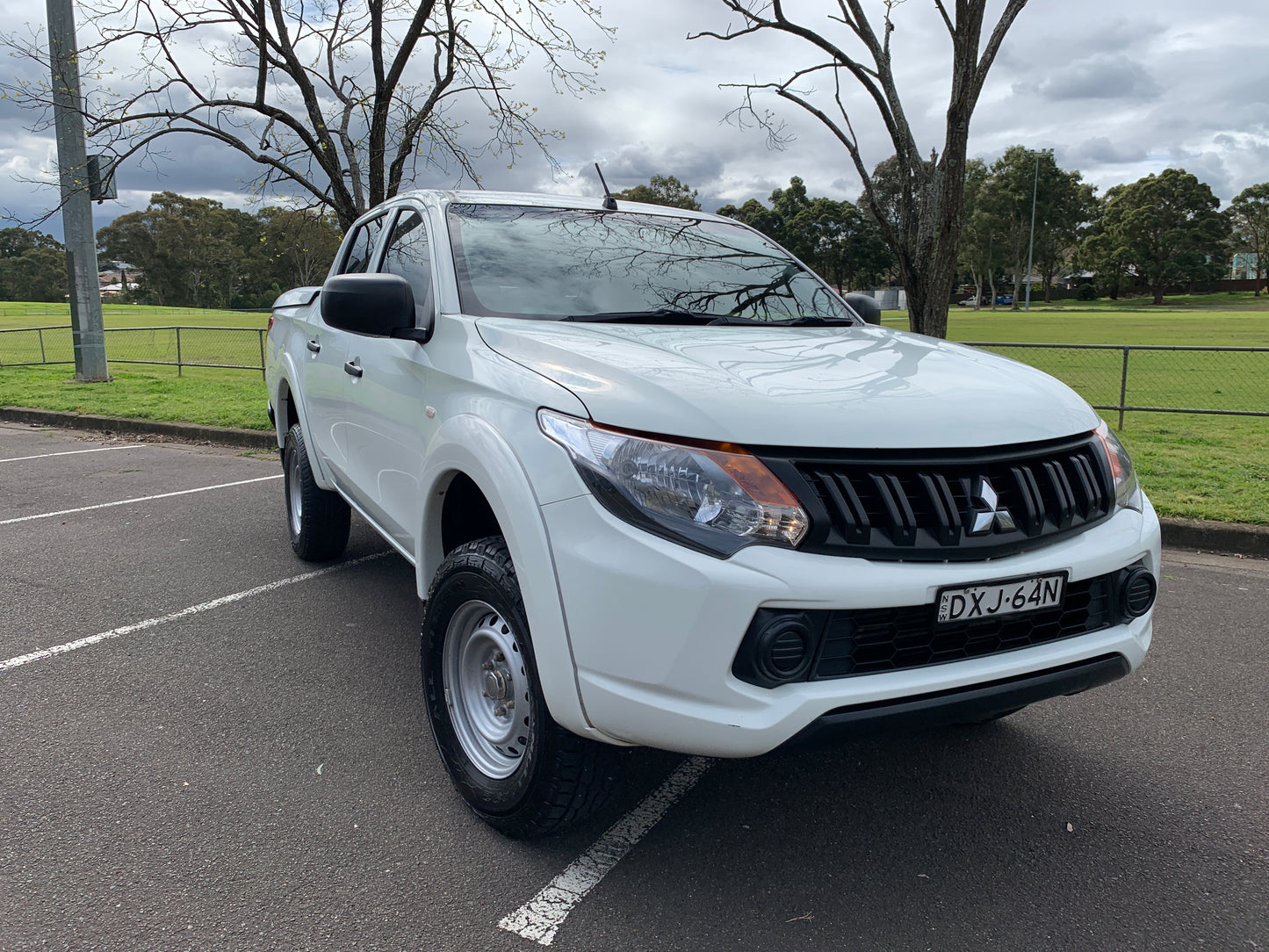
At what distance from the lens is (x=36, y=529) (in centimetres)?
630

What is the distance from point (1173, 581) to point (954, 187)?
3.72 m

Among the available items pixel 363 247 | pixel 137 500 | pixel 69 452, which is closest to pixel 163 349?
pixel 69 452

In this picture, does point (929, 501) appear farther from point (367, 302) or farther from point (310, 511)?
point (310, 511)

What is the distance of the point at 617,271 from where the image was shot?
356cm

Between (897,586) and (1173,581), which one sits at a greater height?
(897,586)

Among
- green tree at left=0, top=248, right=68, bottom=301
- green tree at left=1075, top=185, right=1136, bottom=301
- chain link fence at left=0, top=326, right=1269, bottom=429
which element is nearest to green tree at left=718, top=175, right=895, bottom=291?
green tree at left=1075, top=185, right=1136, bottom=301

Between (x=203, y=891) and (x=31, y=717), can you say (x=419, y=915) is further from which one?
(x=31, y=717)

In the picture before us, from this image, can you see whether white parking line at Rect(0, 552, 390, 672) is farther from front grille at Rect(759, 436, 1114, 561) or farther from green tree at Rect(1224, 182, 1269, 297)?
green tree at Rect(1224, 182, 1269, 297)

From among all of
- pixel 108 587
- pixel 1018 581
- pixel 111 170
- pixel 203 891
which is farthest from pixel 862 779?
pixel 111 170

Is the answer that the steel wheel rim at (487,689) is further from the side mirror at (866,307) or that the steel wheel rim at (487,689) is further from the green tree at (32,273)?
the green tree at (32,273)

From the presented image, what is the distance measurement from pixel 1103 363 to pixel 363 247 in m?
17.9

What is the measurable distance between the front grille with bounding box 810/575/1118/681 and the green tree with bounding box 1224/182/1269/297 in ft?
306

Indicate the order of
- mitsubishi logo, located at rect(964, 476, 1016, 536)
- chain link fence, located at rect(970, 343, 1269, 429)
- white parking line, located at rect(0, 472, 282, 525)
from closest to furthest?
mitsubishi logo, located at rect(964, 476, 1016, 536) → white parking line, located at rect(0, 472, 282, 525) → chain link fence, located at rect(970, 343, 1269, 429)

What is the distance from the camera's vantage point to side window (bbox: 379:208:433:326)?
11.5ft
